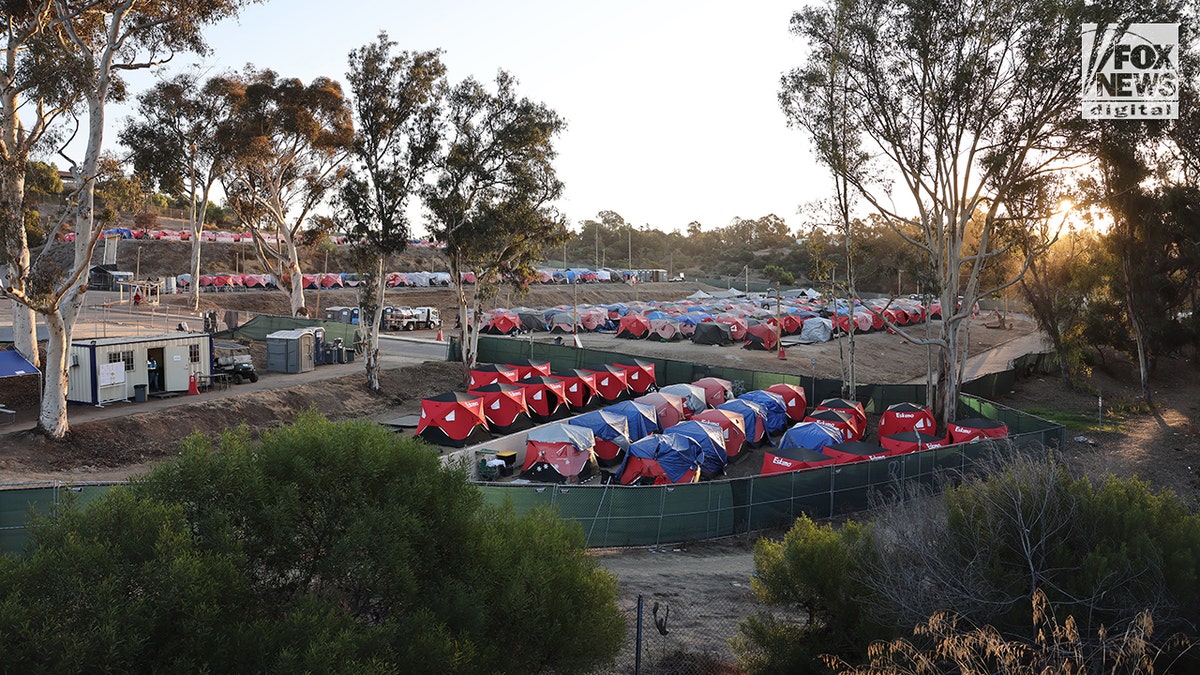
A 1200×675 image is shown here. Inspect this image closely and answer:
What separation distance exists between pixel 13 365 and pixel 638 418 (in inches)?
644

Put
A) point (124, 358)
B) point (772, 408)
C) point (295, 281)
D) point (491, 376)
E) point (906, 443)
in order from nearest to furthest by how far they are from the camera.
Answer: point (906, 443) < point (124, 358) < point (772, 408) < point (491, 376) < point (295, 281)

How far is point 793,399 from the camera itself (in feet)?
91.0

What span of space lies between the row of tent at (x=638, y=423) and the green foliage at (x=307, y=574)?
11.0 m

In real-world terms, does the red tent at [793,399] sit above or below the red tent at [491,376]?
below

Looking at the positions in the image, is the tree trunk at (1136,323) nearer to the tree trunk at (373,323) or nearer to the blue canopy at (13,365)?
the tree trunk at (373,323)

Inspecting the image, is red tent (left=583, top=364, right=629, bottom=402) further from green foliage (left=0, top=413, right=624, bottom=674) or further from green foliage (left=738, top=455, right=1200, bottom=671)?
green foliage (left=0, top=413, right=624, bottom=674)

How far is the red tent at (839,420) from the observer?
23.1 meters

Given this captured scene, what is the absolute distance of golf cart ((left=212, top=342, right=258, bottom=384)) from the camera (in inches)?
1107

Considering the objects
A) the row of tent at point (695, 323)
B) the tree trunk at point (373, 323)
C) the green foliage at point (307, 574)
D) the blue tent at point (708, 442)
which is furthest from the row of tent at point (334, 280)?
the green foliage at point (307, 574)

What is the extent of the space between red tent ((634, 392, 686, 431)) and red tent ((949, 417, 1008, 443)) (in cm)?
766

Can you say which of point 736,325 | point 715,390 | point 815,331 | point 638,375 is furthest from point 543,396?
point 815,331

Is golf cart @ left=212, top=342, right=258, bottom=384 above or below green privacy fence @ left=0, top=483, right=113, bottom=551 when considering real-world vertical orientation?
above

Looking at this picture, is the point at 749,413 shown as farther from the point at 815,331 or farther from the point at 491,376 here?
the point at 815,331

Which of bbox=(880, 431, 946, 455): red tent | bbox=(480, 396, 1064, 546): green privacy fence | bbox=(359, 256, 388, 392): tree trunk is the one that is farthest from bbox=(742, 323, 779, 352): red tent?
bbox=(480, 396, 1064, 546): green privacy fence
